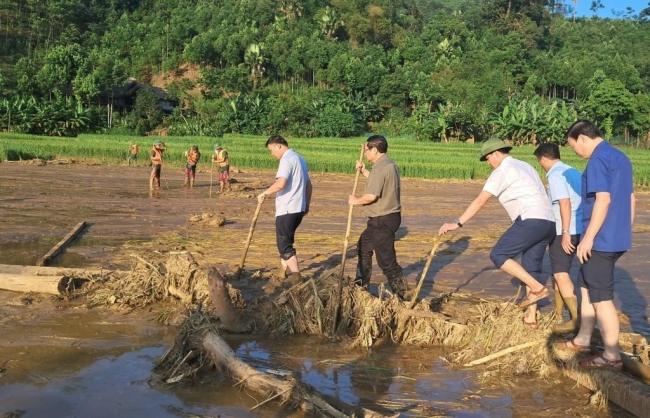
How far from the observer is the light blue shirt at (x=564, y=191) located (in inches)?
245

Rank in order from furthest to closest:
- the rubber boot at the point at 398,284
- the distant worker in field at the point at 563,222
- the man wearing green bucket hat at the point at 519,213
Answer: the rubber boot at the point at 398,284, the distant worker in field at the point at 563,222, the man wearing green bucket hat at the point at 519,213

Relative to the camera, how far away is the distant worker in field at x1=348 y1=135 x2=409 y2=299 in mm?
6930

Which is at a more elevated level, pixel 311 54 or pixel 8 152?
pixel 311 54

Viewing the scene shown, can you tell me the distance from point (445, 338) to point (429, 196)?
46.0ft

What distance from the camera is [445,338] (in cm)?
609

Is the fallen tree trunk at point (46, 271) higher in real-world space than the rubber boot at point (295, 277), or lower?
lower

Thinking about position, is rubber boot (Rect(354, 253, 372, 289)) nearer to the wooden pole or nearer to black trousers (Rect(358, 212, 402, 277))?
black trousers (Rect(358, 212, 402, 277))

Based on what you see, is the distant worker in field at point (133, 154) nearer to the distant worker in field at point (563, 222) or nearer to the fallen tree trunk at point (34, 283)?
the fallen tree trunk at point (34, 283)

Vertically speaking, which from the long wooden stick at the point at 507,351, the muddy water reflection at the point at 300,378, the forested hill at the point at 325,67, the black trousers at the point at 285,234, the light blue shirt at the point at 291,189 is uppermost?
the forested hill at the point at 325,67

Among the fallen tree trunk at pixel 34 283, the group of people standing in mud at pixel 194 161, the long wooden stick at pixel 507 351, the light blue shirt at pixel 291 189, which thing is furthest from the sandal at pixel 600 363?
the group of people standing in mud at pixel 194 161

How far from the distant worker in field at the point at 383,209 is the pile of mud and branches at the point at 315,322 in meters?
0.56

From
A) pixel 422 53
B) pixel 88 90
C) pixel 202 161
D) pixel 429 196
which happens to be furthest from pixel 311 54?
pixel 429 196

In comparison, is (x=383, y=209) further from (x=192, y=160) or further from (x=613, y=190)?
(x=192, y=160)

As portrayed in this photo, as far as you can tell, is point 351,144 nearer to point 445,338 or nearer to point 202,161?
point 202,161
